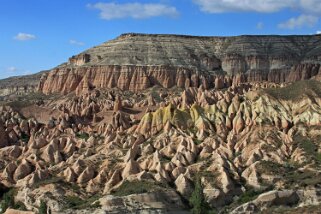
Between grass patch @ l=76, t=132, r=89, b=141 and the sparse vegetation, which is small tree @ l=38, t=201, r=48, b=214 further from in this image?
grass patch @ l=76, t=132, r=89, b=141

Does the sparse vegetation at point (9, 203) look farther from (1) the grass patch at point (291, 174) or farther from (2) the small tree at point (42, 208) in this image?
(1) the grass patch at point (291, 174)

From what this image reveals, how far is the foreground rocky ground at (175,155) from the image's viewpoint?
106188 mm

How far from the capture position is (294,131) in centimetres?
12925

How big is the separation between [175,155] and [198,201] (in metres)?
19.3

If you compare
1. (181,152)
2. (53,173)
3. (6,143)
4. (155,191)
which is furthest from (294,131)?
(6,143)

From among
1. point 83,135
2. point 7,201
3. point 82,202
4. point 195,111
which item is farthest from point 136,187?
point 83,135

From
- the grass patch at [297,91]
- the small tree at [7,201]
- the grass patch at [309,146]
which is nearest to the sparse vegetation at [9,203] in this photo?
the small tree at [7,201]

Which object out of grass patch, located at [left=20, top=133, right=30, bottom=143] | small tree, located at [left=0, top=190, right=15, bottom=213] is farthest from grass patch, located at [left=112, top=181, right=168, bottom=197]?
grass patch, located at [left=20, top=133, right=30, bottom=143]

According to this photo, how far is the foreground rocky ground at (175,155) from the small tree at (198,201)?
312 millimetres

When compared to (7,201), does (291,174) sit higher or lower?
higher

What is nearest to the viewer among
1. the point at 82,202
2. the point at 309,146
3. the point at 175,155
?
the point at 82,202

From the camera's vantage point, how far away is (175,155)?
120 metres

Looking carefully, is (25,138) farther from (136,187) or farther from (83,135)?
(136,187)

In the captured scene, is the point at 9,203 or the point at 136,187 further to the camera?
the point at 9,203
